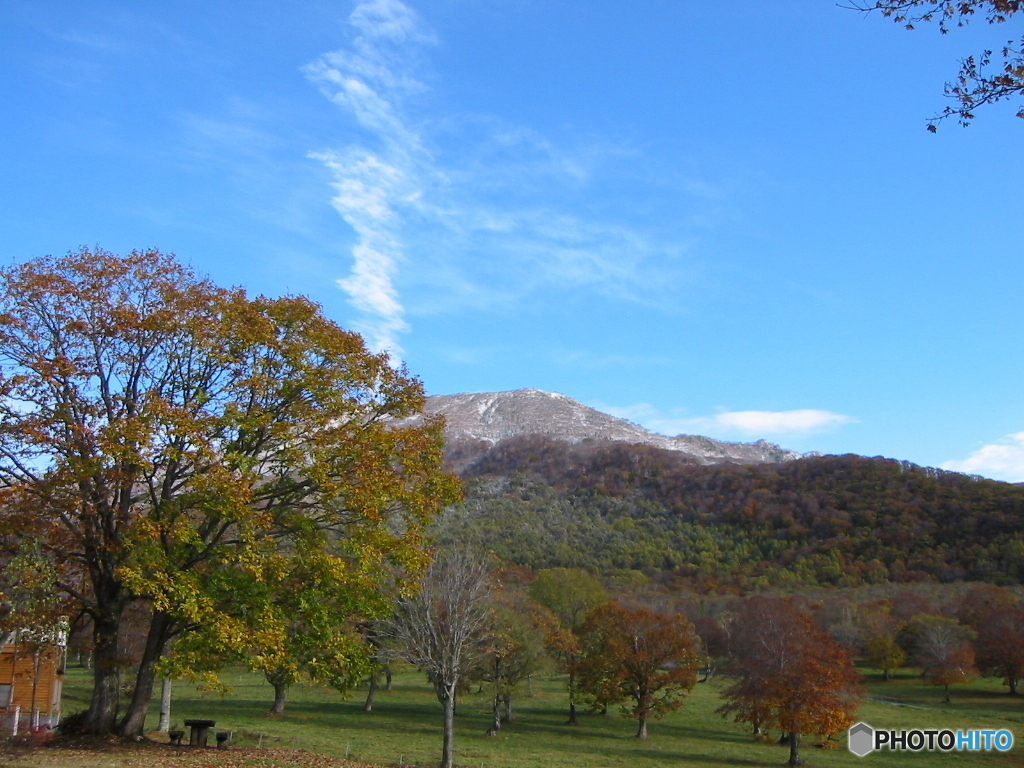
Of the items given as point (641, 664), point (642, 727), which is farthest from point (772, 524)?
point (642, 727)

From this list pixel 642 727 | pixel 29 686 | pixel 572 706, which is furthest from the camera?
pixel 572 706

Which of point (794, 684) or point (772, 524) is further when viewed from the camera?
point (772, 524)

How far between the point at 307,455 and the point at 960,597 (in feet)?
309

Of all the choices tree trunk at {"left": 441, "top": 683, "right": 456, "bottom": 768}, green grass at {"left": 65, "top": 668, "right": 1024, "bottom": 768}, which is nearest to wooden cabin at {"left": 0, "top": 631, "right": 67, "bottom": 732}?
green grass at {"left": 65, "top": 668, "right": 1024, "bottom": 768}

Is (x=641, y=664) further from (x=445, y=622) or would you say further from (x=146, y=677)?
(x=146, y=677)

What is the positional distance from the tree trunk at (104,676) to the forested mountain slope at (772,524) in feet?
254

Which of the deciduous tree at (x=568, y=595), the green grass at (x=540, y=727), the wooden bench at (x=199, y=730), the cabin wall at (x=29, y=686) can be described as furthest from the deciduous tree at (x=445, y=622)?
the deciduous tree at (x=568, y=595)

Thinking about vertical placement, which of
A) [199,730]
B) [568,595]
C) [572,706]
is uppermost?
[199,730]

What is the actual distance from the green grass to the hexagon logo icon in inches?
22.2

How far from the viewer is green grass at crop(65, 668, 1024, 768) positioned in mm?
35281

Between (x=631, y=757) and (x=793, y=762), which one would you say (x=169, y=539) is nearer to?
(x=631, y=757)

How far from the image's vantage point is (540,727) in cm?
4916

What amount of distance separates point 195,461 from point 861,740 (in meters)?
39.9

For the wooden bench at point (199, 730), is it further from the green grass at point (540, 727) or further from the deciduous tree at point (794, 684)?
the deciduous tree at point (794, 684)
